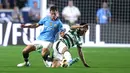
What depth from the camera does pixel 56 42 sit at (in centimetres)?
1511

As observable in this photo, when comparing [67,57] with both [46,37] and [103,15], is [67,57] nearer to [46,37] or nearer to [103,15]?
[46,37]

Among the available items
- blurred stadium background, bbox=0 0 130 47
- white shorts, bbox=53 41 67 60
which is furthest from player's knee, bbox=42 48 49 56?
blurred stadium background, bbox=0 0 130 47

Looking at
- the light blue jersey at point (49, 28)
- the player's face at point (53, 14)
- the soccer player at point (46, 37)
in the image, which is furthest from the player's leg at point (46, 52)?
the player's face at point (53, 14)

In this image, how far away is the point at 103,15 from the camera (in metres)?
28.5

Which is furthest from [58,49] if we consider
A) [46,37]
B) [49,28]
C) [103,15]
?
[103,15]

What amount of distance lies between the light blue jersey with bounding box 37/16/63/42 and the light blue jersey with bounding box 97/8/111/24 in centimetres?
1277

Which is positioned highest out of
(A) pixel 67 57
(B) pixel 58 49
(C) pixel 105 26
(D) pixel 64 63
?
(B) pixel 58 49

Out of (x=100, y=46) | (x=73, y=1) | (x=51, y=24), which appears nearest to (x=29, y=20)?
(x=73, y=1)

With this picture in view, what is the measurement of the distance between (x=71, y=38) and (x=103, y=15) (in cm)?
1377

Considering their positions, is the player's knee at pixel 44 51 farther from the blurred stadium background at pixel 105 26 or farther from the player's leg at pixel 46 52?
the blurred stadium background at pixel 105 26

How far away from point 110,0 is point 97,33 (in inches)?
95.3

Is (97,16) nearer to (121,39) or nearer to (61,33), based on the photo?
(121,39)

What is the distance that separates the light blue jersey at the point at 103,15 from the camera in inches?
1106

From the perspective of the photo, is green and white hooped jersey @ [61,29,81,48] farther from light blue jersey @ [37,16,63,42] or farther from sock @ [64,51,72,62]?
light blue jersey @ [37,16,63,42]
